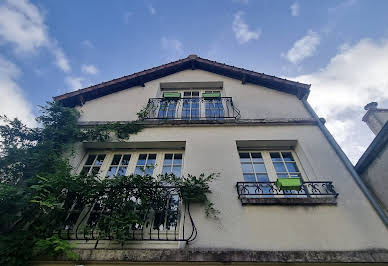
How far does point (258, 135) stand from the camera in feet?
19.4

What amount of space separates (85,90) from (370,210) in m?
8.67

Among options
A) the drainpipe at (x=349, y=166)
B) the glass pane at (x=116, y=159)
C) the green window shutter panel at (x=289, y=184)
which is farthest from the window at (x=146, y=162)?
the drainpipe at (x=349, y=166)

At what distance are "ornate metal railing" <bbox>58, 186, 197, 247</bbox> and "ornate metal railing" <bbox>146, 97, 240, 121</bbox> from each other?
2928 millimetres

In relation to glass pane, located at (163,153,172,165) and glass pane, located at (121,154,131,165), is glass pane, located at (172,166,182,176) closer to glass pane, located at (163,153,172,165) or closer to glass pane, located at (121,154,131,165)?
glass pane, located at (163,153,172,165)

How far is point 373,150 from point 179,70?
718 cm

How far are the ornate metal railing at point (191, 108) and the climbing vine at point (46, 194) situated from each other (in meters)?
2.79

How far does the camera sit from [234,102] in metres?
7.36

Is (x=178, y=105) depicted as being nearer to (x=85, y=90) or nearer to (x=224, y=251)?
(x=85, y=90)

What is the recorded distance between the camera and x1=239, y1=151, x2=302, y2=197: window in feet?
15.7

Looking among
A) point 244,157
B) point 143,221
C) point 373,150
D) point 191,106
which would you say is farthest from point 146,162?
point 373,150

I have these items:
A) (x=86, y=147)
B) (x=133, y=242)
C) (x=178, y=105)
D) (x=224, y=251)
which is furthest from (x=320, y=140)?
(x=86, y=147)

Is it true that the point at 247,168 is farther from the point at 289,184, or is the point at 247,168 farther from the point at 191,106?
the point at 191,106

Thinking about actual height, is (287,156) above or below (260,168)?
above

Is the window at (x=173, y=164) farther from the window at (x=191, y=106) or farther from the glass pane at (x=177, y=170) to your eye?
the window at (x=191, y=106)
